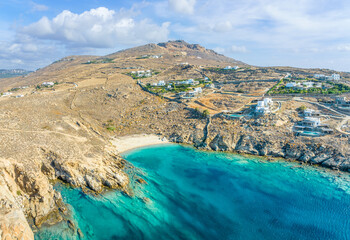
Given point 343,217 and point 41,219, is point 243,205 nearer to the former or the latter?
point 343,217

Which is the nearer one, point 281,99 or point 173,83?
point 281,99

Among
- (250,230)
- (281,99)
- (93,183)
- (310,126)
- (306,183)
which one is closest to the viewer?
(250,230)

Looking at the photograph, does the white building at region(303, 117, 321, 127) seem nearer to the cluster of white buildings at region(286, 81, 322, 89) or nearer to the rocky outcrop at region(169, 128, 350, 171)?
the rocky outcrop at region(169, 128, 350, 171)

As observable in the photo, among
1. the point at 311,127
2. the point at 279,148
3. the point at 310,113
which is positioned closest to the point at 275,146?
the point at 279,148

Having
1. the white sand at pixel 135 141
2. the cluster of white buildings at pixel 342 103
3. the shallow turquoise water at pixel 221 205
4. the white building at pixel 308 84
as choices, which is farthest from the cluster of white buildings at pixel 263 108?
the white building at pixel 308 84

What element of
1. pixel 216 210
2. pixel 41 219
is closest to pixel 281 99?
pixel 216 210

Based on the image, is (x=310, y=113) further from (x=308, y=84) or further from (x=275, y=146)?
(x=308, y=84)

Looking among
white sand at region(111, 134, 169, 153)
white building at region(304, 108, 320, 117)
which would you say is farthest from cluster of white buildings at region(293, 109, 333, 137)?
white sand at region(111, 134, 169, 153)
